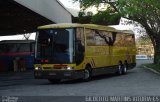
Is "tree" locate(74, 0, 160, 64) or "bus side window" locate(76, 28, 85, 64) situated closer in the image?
"bus side window" locate(76, 28, 85, 64)

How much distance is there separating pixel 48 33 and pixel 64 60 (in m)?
1.71

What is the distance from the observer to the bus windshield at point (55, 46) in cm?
2303

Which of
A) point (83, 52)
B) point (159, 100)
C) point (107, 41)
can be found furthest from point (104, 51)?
point (159, 100)

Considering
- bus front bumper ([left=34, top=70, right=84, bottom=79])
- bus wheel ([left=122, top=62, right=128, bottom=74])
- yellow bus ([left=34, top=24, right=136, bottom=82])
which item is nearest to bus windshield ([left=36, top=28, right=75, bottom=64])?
yellow bus ([left=34, top=24, right=136, bottom=82])

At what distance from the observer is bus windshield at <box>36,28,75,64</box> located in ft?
75.6

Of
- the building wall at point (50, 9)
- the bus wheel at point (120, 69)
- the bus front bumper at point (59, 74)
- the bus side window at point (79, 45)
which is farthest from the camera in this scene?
the bus wheel at point (120, 69)

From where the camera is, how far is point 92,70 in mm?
25266

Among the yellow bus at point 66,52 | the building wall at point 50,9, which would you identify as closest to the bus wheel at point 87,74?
the yellow bus at point 66,52

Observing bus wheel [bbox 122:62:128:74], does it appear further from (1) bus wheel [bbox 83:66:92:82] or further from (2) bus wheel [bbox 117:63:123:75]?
(1) bus wheel [bbox 83:66:92:82]

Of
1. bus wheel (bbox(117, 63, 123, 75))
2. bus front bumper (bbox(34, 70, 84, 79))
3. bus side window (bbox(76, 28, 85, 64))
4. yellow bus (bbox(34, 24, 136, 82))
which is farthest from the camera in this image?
bus wheel (bbox(117, 63, 123, 75))

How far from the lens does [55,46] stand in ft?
76.3

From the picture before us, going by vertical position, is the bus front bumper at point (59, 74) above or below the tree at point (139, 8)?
below

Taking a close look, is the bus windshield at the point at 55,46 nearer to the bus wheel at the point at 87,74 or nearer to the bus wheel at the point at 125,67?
the bus wheel at the point at 87,74

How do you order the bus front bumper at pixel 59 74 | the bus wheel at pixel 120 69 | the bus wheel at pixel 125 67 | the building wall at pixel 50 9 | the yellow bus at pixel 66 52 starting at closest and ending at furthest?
the bus front bumper at pixel 59 74, the yellow bus at pixel 66 52, the building wall at pixel 50 9, the bus wheel at pixel 120 69, the bus wheel at pixel 125 67
